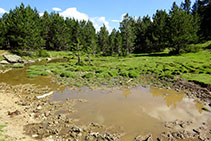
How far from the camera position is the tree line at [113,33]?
58.2 m

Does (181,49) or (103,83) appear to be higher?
(181,49)

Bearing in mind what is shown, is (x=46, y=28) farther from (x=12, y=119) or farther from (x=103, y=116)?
(x=103, y=116)

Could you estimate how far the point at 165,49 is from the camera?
82125 millimetres

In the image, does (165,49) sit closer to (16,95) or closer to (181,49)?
(181,49)

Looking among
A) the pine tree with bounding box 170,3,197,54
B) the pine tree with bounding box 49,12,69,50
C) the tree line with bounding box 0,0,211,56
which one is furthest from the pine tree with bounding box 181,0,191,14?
the pine tree with bounding box 49,12,69,50

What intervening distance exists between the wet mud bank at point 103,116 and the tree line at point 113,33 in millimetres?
27828

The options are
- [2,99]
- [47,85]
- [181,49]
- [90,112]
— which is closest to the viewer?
[90,112]

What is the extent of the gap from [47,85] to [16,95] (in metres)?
5.53

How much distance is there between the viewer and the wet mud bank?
10.7 metres

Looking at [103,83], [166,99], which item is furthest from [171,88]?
[103,83]

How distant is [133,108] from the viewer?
15.3m

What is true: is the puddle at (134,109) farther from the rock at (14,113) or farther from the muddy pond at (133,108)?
the rock at (14,113)

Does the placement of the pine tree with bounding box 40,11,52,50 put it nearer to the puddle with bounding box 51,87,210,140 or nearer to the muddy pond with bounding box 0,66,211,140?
the muddy pond with bounding box 0,66,211,140

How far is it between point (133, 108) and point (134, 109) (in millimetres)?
260
